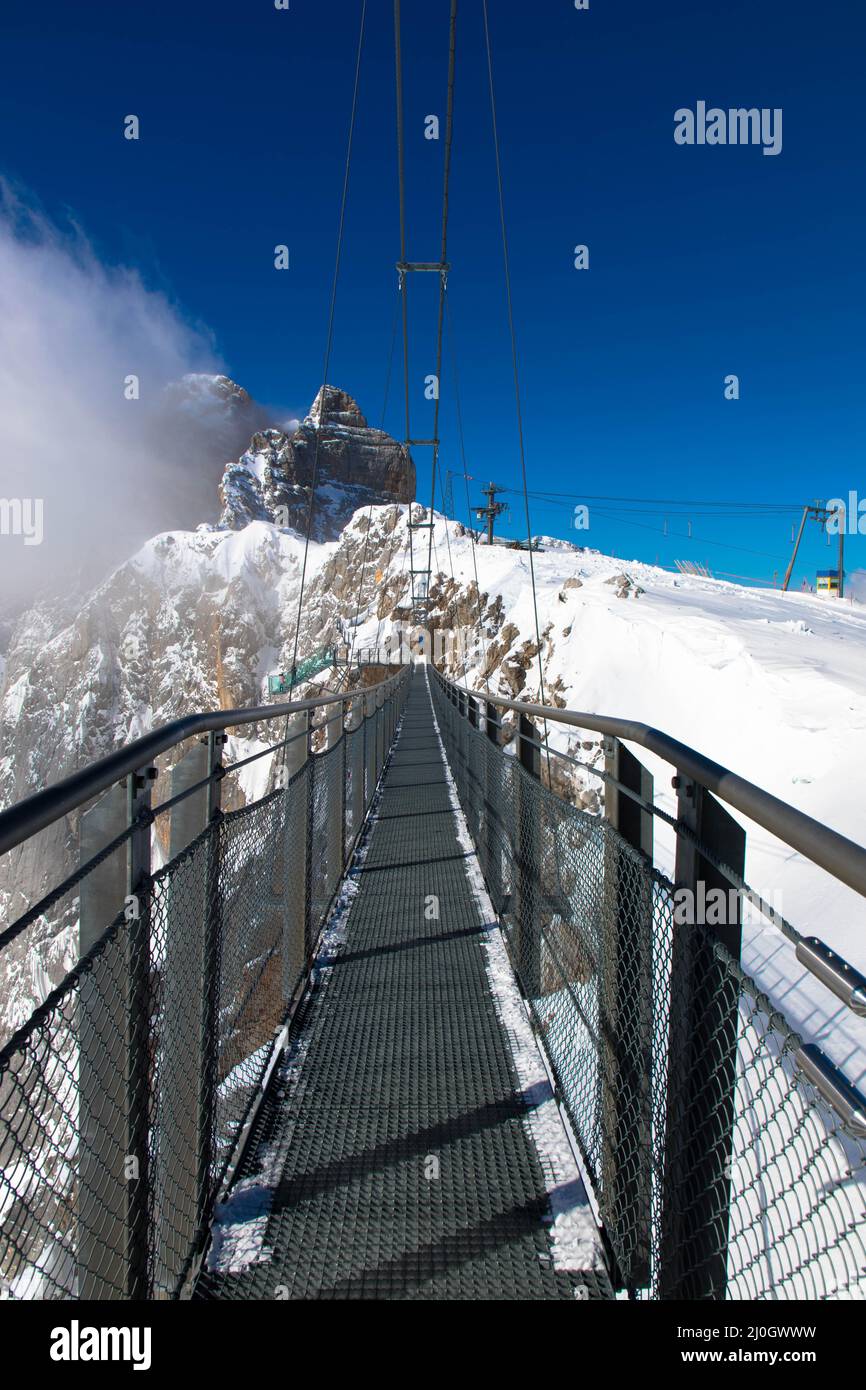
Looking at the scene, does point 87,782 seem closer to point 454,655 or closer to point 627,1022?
point 627,1022

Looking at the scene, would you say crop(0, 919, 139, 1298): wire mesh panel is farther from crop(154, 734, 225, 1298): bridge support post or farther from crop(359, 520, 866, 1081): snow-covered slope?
crop(359, 520, 866, 1081): snow-covered slope

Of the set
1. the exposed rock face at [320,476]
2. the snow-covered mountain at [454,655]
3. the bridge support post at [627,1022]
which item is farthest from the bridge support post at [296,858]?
the exposed rock face at [320,476]

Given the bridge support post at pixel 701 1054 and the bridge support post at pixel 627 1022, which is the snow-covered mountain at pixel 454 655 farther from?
the bridge support post at pixel 701 1054

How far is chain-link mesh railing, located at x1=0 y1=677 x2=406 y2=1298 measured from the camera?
1268 millimetres

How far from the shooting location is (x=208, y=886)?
2111 millimetres

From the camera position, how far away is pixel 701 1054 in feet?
4.74

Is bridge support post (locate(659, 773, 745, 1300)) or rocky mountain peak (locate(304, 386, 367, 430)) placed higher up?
rocky mountain peak (locate(304, 386, 367, 430))

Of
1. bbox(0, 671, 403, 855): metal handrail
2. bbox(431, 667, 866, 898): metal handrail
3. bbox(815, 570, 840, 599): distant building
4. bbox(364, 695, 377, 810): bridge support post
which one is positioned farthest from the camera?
bbox(815, 570, 840, 599): distant building

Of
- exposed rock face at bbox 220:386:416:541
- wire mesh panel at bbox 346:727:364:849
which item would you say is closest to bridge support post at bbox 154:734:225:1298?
wire mesh panel at bbox 346:727:364:849

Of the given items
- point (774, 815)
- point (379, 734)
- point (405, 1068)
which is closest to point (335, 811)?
point (405, 1068)

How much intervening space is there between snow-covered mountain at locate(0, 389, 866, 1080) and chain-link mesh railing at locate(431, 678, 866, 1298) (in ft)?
2.14

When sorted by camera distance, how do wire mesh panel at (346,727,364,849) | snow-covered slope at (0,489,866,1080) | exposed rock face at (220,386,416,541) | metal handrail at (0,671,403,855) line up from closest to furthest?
metal handrail at (0,671,403,855) → wire mesh panel at (346,727,364,849) → snow-covered slope at (0,489,866,1080) → exposed rock face at (220,386,416,541)
